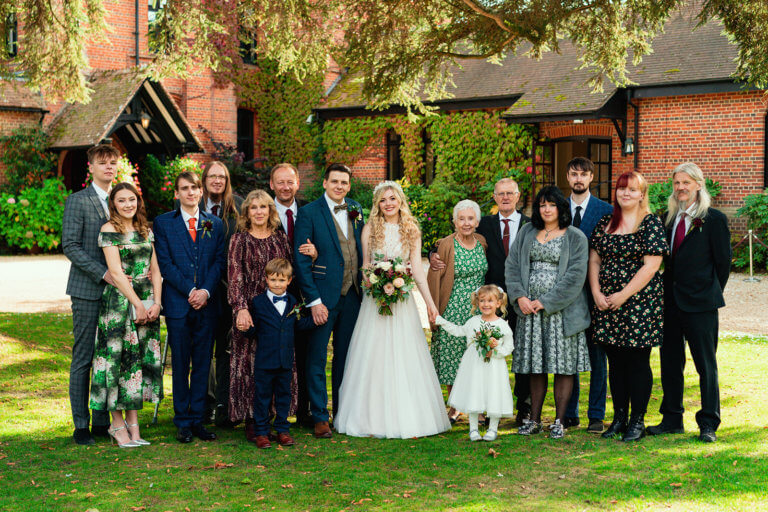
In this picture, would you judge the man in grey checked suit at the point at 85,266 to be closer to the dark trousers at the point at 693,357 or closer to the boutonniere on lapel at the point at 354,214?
the boutonniere on lapel at the point at 354,214

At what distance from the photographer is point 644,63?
56.4 ft

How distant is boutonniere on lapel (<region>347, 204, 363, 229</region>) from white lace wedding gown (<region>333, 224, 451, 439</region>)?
0.28 meters

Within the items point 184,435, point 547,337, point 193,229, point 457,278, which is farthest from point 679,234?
point 184,435

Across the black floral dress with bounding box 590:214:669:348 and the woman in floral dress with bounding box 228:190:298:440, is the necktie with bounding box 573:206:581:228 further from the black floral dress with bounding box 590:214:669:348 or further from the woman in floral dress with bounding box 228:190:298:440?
the woman in floral dress with bounding box 228:190:298:440

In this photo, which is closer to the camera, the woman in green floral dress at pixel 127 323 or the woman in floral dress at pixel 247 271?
the woman in green floral dress at pixel 127 323

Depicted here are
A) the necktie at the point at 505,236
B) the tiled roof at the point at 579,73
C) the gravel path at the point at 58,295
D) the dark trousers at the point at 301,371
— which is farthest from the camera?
the tiled roof at the point at 579,73

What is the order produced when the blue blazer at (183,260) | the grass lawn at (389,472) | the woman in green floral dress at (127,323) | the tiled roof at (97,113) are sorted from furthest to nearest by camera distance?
1. the tiled roof at (97,113)
2. the blue blazer at (183,260)
3. the woman in green floral dress at (127,323)
4. the grass lawn at (389,472)

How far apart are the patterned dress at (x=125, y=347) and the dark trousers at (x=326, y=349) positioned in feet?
3.62

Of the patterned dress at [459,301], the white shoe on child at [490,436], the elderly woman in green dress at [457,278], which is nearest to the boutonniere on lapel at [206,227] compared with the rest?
the elderly woman in green dress at [457,278]

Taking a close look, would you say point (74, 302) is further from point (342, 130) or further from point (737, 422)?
point (342, 130)

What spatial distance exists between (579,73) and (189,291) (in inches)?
570

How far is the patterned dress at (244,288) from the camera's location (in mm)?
5660

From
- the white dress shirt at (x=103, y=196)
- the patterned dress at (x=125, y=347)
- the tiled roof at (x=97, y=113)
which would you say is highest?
the tiled roof at (x=97, y=113)

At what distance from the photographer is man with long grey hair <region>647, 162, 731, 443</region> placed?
18.1 feet
